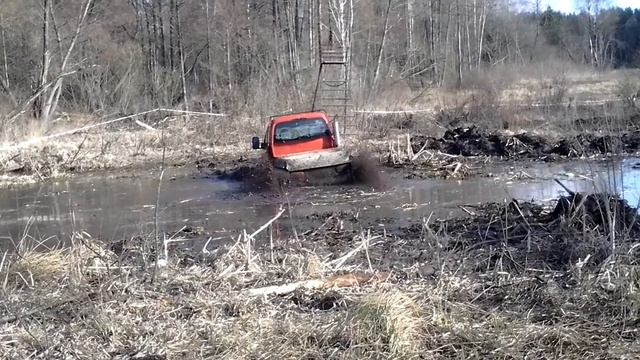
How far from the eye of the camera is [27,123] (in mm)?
24859

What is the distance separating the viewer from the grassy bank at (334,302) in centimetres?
494

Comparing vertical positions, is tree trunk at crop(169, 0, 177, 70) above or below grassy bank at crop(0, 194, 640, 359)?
above

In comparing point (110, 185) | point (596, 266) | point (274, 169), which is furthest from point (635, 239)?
point (110, 185)

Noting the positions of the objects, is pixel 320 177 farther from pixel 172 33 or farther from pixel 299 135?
pixel 172 33

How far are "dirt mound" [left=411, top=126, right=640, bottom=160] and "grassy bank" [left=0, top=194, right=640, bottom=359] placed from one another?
12871 millimetres

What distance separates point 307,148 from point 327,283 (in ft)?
32.6

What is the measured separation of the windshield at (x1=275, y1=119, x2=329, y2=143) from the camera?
1633 cm

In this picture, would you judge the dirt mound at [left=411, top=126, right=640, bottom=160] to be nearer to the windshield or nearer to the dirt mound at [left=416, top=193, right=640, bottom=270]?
the windshield

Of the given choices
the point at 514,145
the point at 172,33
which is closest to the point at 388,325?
the point at 514,145

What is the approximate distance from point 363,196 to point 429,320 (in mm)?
9266

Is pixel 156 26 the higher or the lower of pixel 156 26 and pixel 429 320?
the higher

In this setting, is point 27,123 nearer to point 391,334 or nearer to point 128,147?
point 128,147

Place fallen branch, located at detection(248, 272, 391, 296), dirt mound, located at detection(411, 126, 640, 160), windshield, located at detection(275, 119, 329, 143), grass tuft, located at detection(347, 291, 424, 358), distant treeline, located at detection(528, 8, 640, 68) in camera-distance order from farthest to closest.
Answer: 1. distant treeline, located at detection(528, 8, 640, 68)
2. dirt mound, located at detection(411, 126, 640, 160)
3. windshield, located at detection(275, 119, 329, 143)
4. fallen branch, located at detection(248, 272, 391, 296)
5. grass tuft, located at detection(347, 291, 424, 358)

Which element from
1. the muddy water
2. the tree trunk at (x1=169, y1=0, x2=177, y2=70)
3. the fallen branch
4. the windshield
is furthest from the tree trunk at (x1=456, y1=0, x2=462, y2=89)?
the fallen branch
